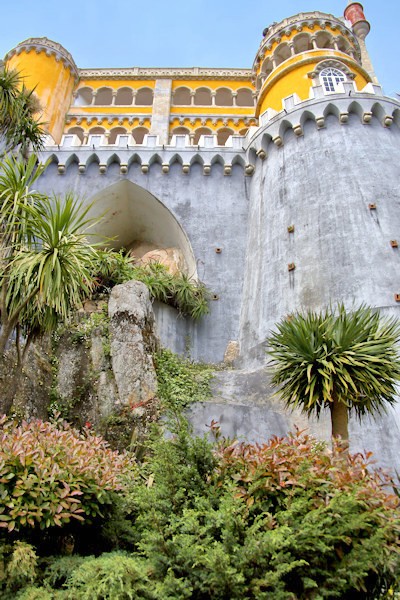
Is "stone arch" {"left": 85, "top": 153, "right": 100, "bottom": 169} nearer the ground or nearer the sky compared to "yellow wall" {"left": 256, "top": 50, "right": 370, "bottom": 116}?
nearer the ground

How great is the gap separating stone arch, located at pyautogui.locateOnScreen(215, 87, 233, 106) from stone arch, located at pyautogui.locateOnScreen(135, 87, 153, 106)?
4282 millimetres

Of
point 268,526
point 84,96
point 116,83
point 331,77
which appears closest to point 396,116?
point 331,77

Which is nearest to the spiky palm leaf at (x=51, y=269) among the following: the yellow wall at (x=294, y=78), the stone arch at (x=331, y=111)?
the stone arch at (x=331, y=111)

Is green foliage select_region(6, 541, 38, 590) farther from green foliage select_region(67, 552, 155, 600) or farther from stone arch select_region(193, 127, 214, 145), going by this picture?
stone arch select_region(193, 127, 214, 145)

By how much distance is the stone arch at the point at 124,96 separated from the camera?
103 ft

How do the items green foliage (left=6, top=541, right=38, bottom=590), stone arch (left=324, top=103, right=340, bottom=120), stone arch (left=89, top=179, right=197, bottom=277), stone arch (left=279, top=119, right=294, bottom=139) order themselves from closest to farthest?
1. green foliage (left=6, top=541, right=38, bottom=590)
2. stone arch (left=324, top=103, right=340, bottom=120)
3. stone arch (left=279, top=119, right=294, bottom=139)
4. stone arch (left=89, top=179, right=197, bottom=277)

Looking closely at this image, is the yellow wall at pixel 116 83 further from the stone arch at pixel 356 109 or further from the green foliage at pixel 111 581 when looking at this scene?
the green foliage at pixel 111 581

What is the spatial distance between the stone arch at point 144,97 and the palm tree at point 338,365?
27.6 m

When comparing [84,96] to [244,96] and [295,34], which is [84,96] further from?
[295,34]

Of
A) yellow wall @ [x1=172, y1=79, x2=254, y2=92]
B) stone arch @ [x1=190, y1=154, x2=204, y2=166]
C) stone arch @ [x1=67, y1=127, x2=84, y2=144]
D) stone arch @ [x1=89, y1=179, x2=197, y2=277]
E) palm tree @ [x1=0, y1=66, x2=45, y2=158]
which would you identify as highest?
yellow wall @ [x1=172, y1=79, x2=254, y2=92]

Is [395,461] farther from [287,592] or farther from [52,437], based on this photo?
[52,437]

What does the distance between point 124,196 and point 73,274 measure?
1068cm

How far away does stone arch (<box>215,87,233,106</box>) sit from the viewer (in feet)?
104

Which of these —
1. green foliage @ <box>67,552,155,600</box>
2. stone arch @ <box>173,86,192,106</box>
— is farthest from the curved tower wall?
stone arch @ <box>173,86,192,106</box>
